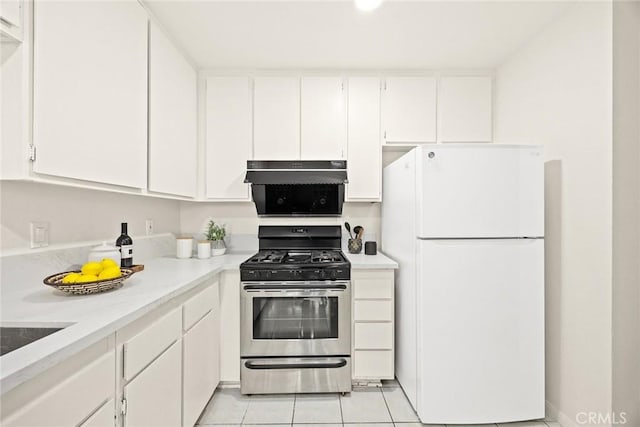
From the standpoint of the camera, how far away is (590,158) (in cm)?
169

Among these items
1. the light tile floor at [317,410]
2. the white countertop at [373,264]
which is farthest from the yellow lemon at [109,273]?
the white countertop at [373,264]

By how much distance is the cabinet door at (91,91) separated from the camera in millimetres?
1158

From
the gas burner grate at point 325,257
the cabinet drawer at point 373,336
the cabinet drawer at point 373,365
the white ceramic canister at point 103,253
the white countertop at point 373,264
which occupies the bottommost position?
the cabinet drawer at point 373,365

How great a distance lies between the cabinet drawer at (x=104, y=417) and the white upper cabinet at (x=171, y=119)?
122 centimetres

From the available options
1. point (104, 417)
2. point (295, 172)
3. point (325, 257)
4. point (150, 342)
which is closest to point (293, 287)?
point (325, 257)

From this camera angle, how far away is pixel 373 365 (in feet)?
7.36

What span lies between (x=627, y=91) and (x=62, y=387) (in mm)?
2626

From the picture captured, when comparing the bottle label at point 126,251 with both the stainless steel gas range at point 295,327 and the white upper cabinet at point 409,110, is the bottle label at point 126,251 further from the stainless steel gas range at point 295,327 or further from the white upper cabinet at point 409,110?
the white upper cabinet at point 409,110

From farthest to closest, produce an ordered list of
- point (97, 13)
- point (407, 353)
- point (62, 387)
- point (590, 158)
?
point (407, 353) → point (590, 158) → point (97, 13) → point (62, 387)

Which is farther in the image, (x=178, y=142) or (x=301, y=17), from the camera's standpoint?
(x=178, y=142)

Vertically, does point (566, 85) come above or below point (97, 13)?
below

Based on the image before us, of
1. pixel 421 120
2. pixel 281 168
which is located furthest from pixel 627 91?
pixel 281 168

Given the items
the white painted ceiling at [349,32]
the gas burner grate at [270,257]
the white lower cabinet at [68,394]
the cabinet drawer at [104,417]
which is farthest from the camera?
the gas burner grate at [270,257]

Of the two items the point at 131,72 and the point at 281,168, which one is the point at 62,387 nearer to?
the point at 131,72
